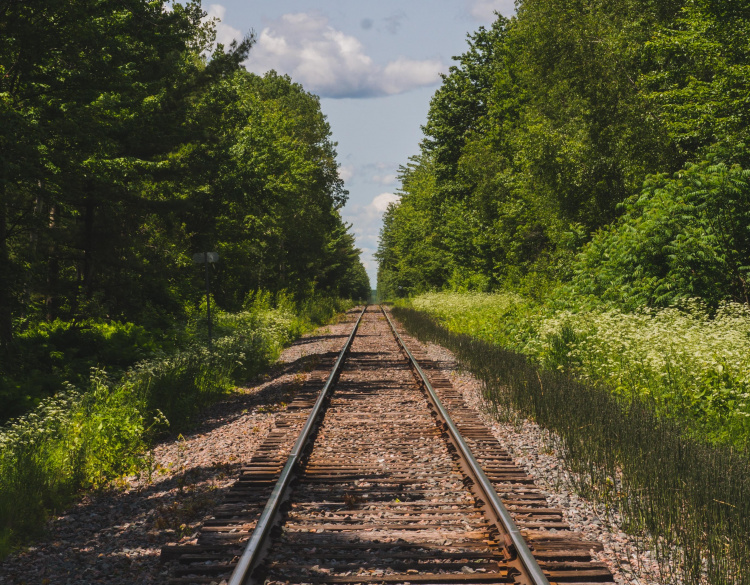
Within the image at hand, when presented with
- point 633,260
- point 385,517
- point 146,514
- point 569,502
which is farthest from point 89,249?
point 569,502

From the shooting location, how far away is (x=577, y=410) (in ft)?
27.5

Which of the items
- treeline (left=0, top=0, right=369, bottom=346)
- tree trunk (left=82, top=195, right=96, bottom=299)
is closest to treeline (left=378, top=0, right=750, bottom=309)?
treeline (left=0, top=0, right=369, bottom=346)

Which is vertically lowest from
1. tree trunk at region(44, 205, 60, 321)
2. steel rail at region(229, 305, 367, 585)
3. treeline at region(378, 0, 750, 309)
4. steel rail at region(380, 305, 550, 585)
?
steel rail at region(229, 305, 367, 585)

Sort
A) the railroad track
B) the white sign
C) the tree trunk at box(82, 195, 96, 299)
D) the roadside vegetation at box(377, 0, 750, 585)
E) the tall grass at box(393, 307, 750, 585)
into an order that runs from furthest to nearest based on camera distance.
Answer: the tree trunk at box(82, 195, 96, 299) < the white sign < the roadside vegetation at box(377, 0, 750, 585) < the tall grass at box(393, 307, 750, 585) < the railroad track

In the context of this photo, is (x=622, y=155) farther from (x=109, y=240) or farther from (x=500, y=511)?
(x=500, y=511)

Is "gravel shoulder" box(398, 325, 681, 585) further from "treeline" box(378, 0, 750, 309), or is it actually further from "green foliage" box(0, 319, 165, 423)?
"green foliage" box(0, 319, 165, 423)

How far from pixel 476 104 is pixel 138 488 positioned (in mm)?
40924

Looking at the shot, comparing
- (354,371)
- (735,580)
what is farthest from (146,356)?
(735,580)

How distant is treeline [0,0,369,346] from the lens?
37.6ft

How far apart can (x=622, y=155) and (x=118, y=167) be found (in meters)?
16.6

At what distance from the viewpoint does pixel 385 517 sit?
18.1ft

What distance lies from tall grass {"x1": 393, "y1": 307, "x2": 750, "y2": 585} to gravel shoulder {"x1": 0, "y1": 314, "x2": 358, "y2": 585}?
149 inches

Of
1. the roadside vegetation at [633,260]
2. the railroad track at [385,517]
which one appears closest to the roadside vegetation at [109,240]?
the railroad track at [385,517]

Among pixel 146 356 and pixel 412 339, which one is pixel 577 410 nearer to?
pixel 146 356
